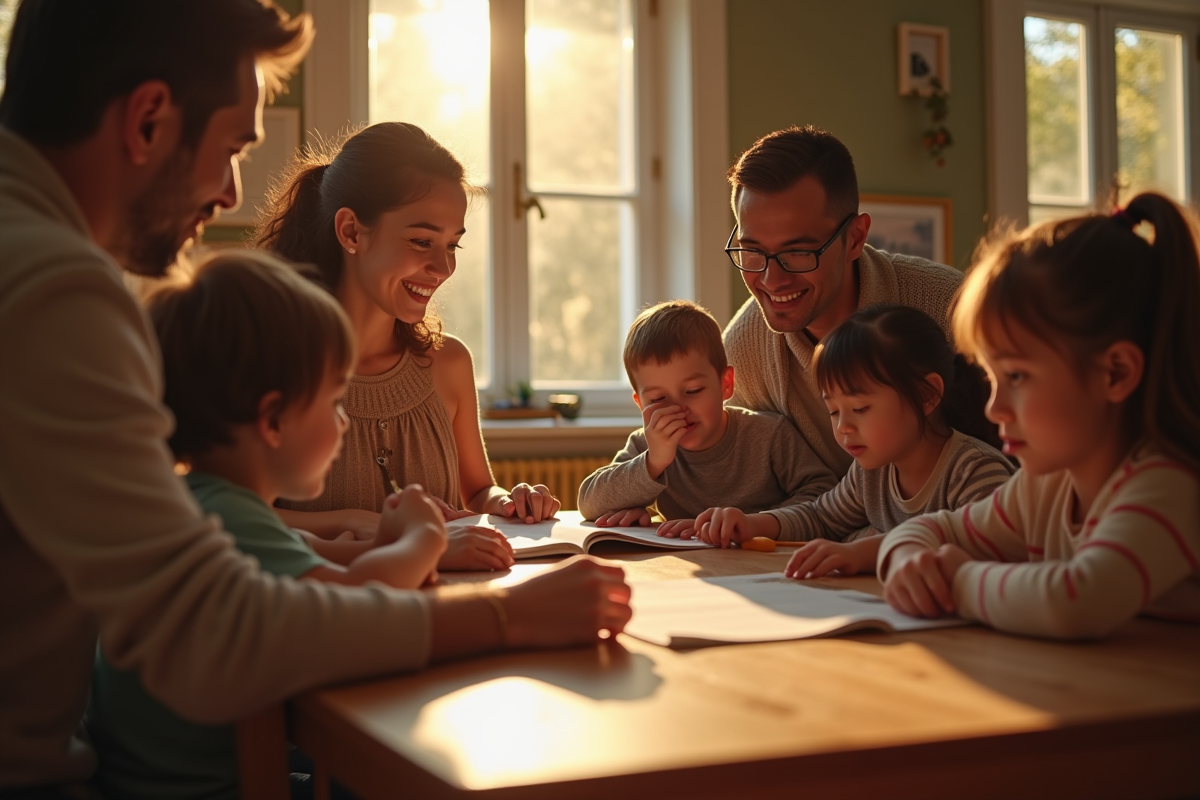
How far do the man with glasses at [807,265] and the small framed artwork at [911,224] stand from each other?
91.8 inches

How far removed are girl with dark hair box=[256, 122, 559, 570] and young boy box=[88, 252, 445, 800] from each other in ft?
2.84

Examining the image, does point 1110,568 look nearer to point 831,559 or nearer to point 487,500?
point 831,559

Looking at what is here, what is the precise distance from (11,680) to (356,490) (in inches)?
43.4

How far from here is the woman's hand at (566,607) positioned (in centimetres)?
100

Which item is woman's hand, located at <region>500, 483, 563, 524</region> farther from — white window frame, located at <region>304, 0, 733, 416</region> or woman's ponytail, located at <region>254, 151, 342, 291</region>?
white window frame, located at <region>304, 0, 733, 416</region>

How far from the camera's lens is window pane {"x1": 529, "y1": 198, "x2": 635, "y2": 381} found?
173 inches

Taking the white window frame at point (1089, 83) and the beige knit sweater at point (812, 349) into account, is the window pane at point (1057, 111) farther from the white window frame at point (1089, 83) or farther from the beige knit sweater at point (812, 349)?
the beige knit sweater at point (812, 349)

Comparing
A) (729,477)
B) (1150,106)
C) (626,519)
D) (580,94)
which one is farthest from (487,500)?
(1150,106)

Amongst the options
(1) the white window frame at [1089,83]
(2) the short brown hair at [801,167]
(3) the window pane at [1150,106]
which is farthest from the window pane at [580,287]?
(3) the window pane at [1150,106]

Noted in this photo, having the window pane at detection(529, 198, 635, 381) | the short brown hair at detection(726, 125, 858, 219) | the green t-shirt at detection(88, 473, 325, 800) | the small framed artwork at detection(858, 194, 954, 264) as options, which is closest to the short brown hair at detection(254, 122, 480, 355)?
the short brown hair at detection(726, 125, 858, 219)

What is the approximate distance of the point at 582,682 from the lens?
0.88 m

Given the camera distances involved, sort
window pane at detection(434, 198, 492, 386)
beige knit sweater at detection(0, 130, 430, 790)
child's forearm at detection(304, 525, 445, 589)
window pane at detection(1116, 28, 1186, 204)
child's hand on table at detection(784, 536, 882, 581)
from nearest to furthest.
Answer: beige knit sweater at detection(0, 130, 430, 790), child's forearm at detection(304, 525, 445, 589), child's hand on table at detection(784, 536, 882, 581), window pane at detection(434, 198, 492, 386), window pane at detection(1116, 28, 1186, 204)

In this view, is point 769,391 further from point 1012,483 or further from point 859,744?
point 859,744

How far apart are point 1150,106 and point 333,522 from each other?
5176 millimetres
